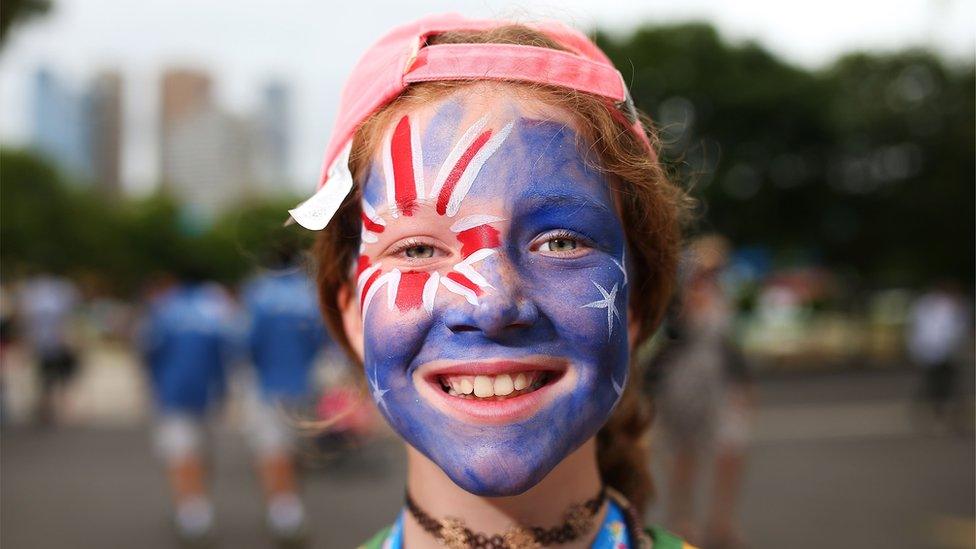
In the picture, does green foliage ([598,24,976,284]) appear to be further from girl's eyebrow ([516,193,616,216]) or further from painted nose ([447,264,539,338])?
painted nose ([447,264,539,338])

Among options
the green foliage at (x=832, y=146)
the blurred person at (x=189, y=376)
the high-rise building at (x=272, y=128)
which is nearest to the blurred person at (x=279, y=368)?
the blurred person at (x=189, y=376)

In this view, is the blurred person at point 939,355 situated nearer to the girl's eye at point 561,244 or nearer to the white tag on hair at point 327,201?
the girl's eye at point 561,244

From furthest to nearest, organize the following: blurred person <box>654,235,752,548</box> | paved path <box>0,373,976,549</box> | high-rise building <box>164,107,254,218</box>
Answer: high-rise building <box>164,107,254,218</box>, paved path <box>0,373,976,549</box>, blurred person <box>654,235,752,548</box>

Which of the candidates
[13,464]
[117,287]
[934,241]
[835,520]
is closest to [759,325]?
[934,241]

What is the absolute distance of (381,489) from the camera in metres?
7.91

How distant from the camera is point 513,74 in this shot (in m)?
1.47

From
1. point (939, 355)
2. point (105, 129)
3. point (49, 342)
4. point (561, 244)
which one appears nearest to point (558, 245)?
point (561, 244)

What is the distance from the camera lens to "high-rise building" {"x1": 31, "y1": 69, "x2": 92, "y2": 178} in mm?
55531

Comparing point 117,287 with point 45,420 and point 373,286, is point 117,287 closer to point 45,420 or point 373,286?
point 45,420

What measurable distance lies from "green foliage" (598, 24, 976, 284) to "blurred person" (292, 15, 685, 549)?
1952cm

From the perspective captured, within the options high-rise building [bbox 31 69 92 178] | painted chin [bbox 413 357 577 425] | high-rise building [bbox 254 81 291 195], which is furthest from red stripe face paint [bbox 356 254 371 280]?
high-rise building [bbox 31 69 92 178]

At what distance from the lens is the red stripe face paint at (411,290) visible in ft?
4.67

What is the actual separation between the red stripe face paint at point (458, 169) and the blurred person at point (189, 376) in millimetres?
5155

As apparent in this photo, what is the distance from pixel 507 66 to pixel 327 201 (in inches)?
14.8
